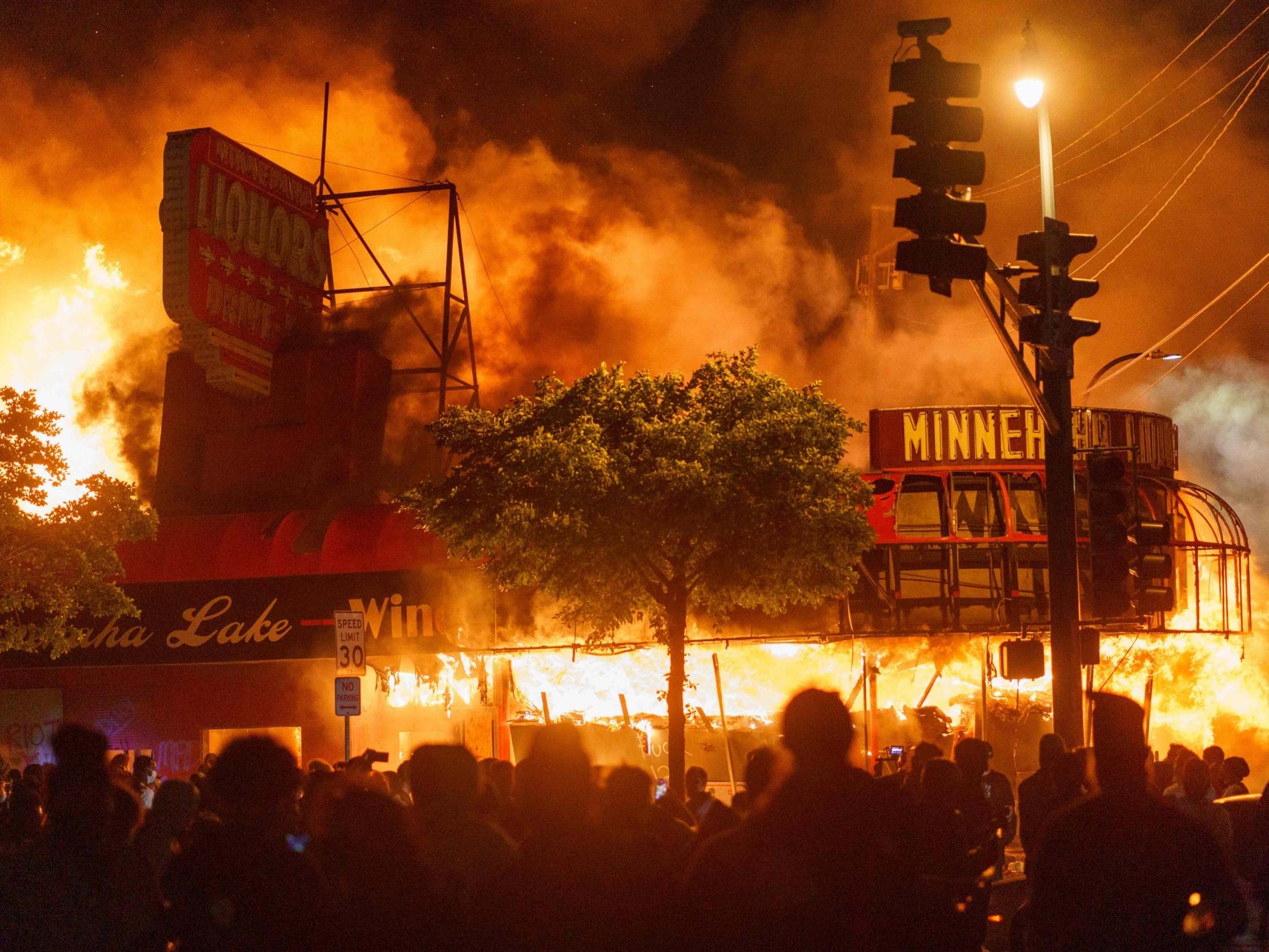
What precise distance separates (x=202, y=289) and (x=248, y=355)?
238cm

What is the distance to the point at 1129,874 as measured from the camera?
15.5 ft

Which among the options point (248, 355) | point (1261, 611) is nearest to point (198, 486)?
point (248, 355)

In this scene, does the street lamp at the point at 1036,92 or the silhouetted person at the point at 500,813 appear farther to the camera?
the street lamp at the point at 1036,92

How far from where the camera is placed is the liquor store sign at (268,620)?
2717 centimetres

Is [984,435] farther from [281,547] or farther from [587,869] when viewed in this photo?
[587,869]

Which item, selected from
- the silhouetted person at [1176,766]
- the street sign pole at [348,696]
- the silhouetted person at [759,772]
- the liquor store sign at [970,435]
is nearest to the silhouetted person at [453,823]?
the silhouetted person at [759,772]

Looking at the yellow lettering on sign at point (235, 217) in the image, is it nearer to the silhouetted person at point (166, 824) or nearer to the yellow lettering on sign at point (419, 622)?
the yellow lettering on sign at point (419, 622)

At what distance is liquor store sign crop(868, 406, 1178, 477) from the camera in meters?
27.4

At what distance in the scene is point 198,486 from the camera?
33719mm

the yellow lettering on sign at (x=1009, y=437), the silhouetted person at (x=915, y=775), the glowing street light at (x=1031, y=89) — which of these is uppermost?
the glowing street light at (x=1031, y=89)

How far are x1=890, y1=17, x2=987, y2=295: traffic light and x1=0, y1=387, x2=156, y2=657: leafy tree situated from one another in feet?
58.9

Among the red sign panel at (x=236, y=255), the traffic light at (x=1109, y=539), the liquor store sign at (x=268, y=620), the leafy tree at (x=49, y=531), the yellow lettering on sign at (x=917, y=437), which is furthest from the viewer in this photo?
the red sign panel at (x=236, y=255)

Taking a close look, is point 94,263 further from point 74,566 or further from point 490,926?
point 490,926

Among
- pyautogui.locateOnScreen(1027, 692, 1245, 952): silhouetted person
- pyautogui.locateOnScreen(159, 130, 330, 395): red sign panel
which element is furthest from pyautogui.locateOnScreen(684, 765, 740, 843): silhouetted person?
pyautogui.locateOnScreen(159, 130, 330, 395): red sign panel
